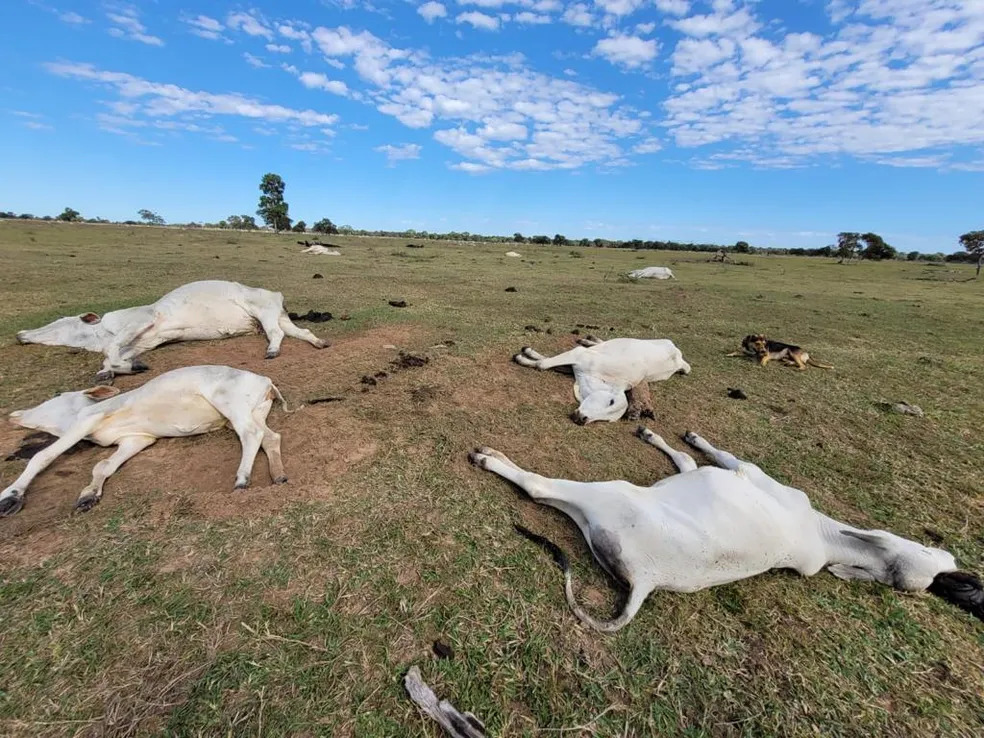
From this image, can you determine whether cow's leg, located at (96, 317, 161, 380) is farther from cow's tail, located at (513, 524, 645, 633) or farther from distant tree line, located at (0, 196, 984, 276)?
distant tree line, located at (0, 196, 984, 276)

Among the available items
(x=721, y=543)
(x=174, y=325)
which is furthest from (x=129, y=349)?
(x=721, y=543)

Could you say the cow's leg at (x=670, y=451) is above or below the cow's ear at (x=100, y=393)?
below

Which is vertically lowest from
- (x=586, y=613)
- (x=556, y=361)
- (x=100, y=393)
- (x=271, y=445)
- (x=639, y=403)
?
(x=586, y=613)

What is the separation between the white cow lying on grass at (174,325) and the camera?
20.6ft

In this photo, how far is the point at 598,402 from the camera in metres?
5.70

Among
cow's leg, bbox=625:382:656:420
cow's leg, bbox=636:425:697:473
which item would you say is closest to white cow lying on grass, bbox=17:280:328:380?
cow's leg, bbox=625:382:656:420

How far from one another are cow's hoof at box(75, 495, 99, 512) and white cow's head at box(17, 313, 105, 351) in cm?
429

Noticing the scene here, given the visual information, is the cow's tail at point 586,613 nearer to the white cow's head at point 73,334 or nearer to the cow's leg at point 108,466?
the cow's leg at point 108,466

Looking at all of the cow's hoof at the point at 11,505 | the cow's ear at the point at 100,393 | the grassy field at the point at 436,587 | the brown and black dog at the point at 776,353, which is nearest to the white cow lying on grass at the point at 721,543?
the grassy field at the point at 436,587

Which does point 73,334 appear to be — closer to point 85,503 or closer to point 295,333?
point 295,333

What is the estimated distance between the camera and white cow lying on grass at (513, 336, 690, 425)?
223 inches

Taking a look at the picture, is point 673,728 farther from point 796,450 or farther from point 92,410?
point 92,410

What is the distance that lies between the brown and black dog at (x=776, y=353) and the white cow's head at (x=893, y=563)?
5262mm

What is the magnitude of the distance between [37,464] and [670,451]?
5.62m
